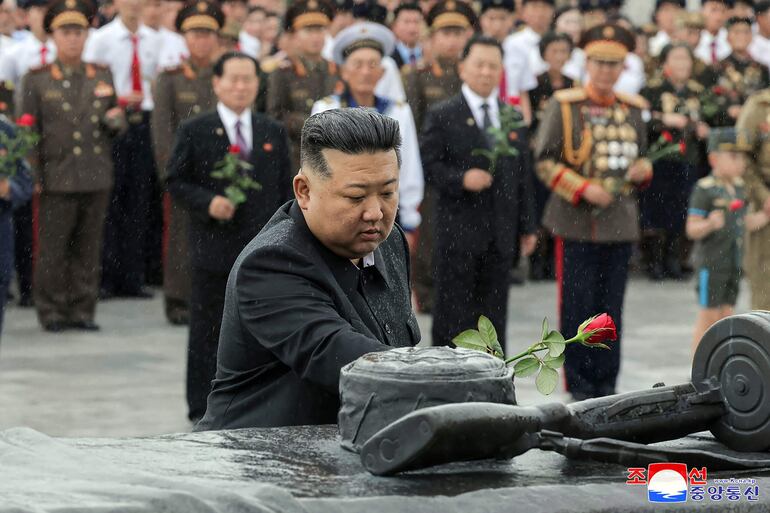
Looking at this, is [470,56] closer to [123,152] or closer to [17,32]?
[123,152]

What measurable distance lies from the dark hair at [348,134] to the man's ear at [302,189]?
36mm

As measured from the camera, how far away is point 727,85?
15344 mm

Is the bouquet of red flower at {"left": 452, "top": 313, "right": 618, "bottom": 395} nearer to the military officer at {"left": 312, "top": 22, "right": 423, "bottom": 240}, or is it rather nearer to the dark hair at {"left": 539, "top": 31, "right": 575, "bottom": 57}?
the military officer at {"left": 312, "top": 22, "right": 423, "bottom": 240}

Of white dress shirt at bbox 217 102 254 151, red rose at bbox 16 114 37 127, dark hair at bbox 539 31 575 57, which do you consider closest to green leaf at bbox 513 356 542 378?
white dress shirt at bbox 217 102 254 151

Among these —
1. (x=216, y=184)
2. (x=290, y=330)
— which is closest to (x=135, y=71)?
(x=216, y=184)

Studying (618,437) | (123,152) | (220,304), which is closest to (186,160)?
(220,304)

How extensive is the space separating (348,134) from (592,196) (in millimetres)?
5517

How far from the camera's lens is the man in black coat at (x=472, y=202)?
9273 millimetres

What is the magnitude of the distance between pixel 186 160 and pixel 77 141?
128 inches

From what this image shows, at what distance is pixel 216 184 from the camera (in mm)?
8695

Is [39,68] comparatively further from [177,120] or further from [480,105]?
[480,105]

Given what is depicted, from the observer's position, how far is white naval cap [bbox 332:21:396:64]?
980 cm

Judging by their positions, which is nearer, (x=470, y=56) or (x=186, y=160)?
(x=186, y=160)

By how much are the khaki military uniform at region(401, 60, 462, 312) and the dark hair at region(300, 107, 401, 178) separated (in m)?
8.63
